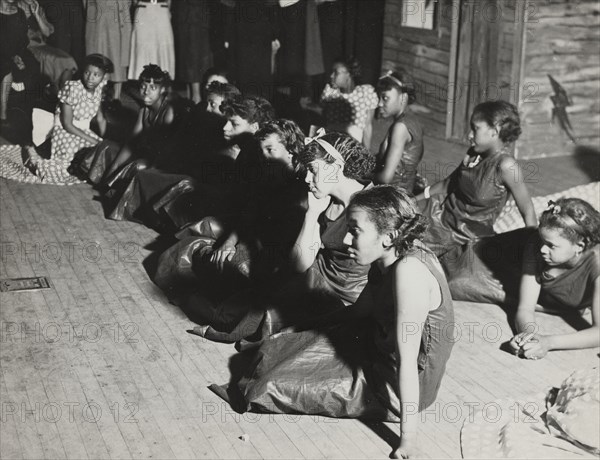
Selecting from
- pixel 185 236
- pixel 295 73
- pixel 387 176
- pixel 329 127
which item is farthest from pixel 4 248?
pixel 295 73

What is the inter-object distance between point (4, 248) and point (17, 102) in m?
4.36

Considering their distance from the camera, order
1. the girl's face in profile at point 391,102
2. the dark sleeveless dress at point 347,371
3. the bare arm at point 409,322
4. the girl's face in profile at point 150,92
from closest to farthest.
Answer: the bare arm at point 409,322 < the dark sleeveless dress at point 347,371 < the girl's face in profile at point 391,102 < the girl's face in profile at point 150,92

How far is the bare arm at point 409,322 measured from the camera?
3510mm

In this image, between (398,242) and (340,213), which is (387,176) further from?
(398,242)

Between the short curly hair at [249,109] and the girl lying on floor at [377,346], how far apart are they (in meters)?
2.02

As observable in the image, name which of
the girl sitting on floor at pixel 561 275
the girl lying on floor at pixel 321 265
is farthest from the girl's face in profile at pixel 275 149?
the girl sitting on floor at pixel 561 275

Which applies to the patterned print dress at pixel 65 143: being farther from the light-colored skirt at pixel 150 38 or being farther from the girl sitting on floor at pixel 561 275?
the girl sitting on floor at pixel 561 275

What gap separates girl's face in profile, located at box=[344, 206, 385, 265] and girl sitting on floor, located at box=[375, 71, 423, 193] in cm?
280

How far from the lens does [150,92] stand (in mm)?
7445

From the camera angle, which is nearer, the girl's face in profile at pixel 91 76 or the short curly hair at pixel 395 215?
the short curly hair at pixel 395 215

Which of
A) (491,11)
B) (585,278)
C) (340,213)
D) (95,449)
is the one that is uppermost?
(491,11)

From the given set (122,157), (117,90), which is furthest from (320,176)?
(117,90)

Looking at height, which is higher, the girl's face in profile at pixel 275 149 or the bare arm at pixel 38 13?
the bare arm at pixel 38 13

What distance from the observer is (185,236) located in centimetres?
579
